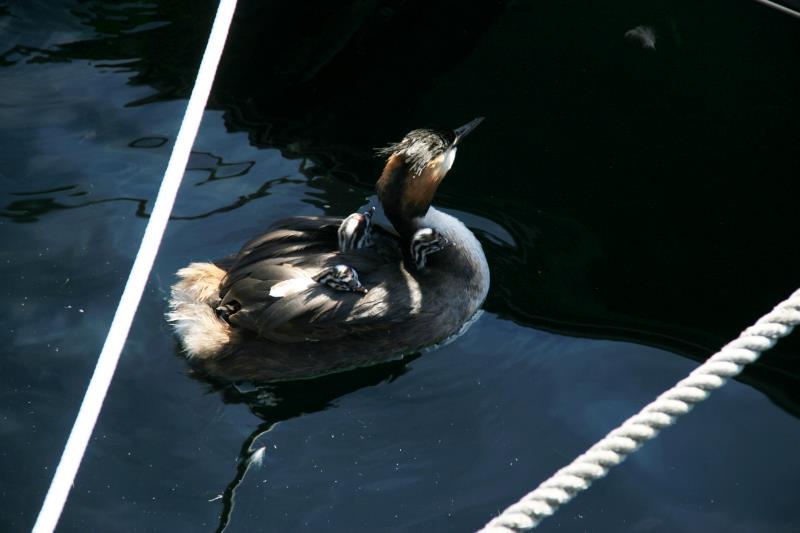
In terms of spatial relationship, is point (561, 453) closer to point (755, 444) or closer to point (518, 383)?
point (518, 383)

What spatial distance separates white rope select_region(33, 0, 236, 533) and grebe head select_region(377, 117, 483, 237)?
1.24 metres

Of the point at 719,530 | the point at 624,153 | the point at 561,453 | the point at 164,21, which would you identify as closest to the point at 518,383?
the point at 561,453

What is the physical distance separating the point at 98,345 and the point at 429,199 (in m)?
1.55

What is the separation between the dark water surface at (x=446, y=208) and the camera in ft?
12.9

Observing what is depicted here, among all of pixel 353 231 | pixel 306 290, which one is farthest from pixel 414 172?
pixel 306 290

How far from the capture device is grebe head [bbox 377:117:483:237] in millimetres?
4520

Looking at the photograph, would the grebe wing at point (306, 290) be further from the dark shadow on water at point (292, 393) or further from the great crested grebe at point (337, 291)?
the dark shadow on water at point (292, 393)

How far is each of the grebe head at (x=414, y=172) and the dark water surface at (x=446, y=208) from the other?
52 centimetres

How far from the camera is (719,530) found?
3.82 metres

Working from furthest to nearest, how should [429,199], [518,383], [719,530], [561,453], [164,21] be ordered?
1. [164,21]
2. [429,199]
3. [518,383]
4. [561,453]
5. [719,530]

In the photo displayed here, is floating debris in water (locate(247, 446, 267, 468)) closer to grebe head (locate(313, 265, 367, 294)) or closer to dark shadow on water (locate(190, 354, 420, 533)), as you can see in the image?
dark shadow on water (locate(190, 354, 420, 533))

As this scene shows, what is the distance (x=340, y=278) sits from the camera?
4.23 metres

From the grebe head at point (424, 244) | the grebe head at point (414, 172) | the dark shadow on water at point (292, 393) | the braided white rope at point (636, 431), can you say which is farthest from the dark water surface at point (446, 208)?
the braided white rope at point (636, 431)

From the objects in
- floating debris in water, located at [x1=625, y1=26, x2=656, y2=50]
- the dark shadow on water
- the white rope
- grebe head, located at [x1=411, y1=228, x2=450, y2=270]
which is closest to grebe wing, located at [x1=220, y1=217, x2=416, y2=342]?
grebe head, located at [x1=411, y1=228, x2=450, y2=270]
